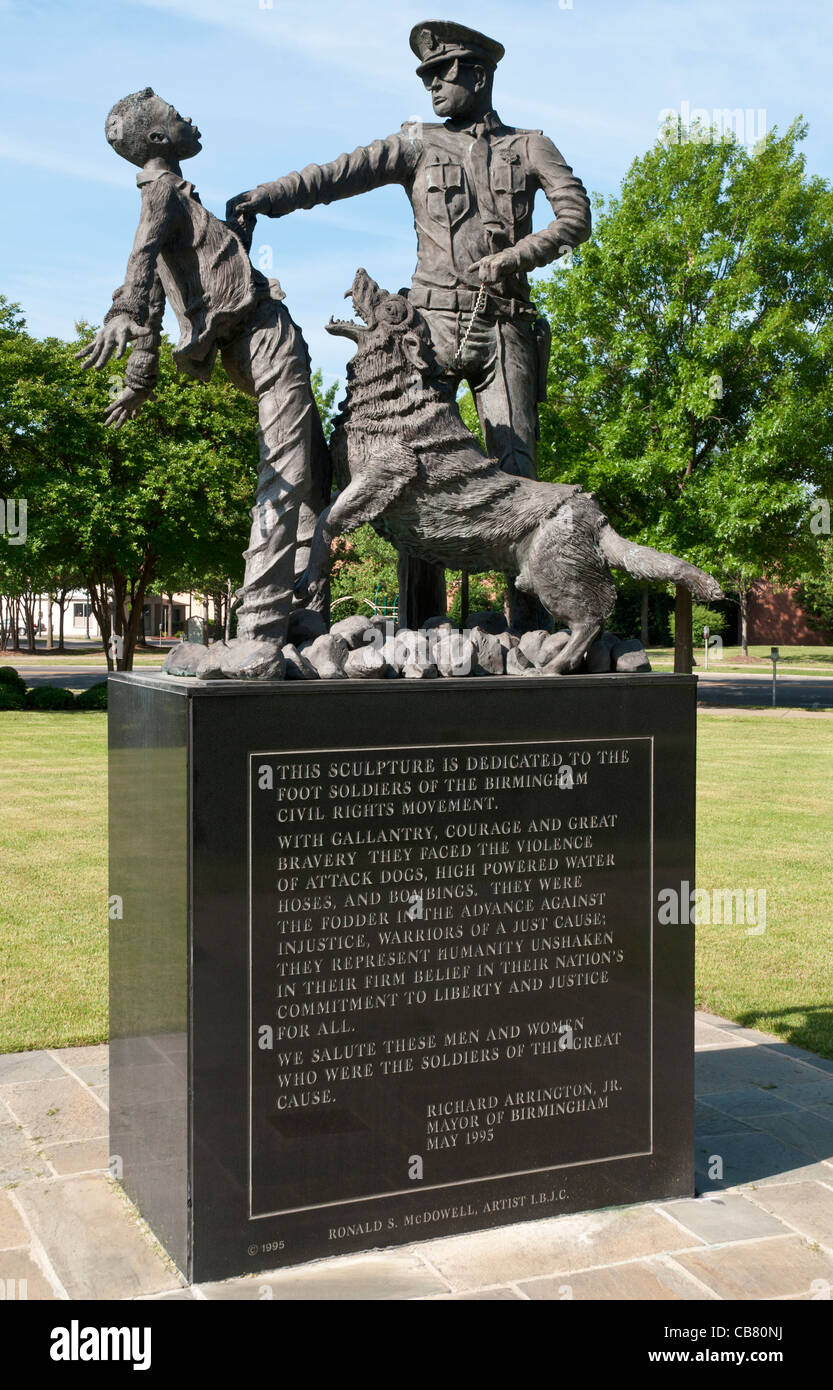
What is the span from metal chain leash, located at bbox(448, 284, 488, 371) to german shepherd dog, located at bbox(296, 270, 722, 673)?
0.69m

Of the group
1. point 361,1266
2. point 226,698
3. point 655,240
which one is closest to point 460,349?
point 226,698

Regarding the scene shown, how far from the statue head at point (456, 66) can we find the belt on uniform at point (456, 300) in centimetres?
87

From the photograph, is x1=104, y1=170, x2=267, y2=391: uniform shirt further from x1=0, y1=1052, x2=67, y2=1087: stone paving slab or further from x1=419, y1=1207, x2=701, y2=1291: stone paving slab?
x1=0, y1=1052, x2=67, y2=1087: stone paving slab

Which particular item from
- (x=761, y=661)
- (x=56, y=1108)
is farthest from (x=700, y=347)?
(x=761, y=661)

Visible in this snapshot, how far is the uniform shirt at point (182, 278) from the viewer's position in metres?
4.44

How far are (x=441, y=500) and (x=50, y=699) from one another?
21.4 meters

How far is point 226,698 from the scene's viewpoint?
157 inches

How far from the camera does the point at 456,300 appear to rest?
220 inches

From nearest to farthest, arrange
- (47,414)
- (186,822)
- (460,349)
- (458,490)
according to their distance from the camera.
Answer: (186,822)
(458,490)
(460,349)
(47,414)

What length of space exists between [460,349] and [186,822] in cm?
273

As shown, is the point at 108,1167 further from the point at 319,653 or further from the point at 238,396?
the point at 238,396

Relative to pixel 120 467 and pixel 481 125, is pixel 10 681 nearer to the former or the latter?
pixel 120 467

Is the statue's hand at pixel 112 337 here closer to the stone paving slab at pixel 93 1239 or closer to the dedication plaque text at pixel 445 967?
the dedication plaque text at pixel 445 967

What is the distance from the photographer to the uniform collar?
5.68 m
